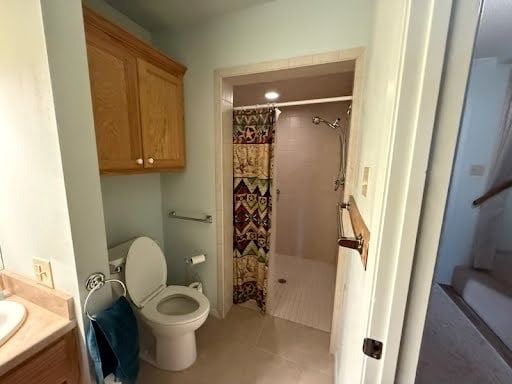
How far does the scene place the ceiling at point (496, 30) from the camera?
1.25m

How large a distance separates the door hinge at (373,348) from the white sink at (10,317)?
1262 millimetres

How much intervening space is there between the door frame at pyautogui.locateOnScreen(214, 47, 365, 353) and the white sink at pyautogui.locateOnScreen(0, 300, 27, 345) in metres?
1.14

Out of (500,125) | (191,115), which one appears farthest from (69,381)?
(500,125)

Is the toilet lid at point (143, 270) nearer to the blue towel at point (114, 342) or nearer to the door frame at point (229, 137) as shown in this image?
the blue towel at point (114, 342)

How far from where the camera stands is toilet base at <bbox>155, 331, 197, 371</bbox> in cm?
143

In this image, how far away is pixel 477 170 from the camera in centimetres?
199

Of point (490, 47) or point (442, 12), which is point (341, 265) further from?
point (490, 47)

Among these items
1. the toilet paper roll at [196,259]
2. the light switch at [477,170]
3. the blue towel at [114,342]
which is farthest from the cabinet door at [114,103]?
the light switch at [477,170]

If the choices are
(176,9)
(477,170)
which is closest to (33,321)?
(176,9)

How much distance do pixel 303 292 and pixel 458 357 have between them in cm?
123

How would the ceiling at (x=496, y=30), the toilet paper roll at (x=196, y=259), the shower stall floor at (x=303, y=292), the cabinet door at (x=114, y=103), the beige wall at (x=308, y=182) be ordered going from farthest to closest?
the beige wall at (x=308, y=182), the shower stall floor at (x=303, y=292), the toilet paper roll at (x=196, y=259), the ceiling at (x=496, y=30), the cabinet door at (x=114, y=103)

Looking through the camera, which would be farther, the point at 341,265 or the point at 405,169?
the point at 341,265

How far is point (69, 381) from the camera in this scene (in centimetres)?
94

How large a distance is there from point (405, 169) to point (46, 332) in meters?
1.40
